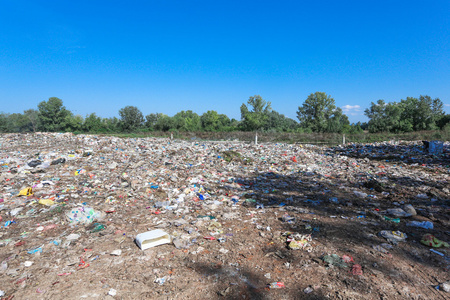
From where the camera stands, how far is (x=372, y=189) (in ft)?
14.6

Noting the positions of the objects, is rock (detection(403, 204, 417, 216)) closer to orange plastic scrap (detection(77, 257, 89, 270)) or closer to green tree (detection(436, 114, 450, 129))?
orange plastic scrap (detection(77, 257, 89, 270))

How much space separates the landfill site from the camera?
1.75 meters

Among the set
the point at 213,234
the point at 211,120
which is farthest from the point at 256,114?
the point at 213,234

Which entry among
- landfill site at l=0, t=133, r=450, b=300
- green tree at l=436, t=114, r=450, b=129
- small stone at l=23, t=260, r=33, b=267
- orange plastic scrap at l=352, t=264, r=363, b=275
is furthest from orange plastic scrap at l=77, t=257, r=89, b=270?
green tree at l=436, t=114, r=450, b=129

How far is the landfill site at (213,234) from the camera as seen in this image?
1745mm

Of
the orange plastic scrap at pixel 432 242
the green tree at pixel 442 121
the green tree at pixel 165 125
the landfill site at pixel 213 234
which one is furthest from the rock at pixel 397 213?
the green tree at pixel 442 121

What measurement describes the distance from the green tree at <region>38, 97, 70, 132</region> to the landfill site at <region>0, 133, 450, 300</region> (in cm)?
2666

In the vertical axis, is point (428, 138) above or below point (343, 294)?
above

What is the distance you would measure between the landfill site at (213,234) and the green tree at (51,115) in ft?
87.5

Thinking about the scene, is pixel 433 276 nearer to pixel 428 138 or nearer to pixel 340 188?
pixel 340 188

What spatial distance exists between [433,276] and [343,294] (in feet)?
2.95

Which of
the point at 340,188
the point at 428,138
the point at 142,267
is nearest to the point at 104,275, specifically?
the point at 142,267

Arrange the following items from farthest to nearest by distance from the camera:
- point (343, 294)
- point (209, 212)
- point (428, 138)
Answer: point (428, 138)
point (209, 212)
point (343, 294)

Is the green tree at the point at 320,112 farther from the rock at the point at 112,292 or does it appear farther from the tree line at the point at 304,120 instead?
the rock at the point at 112,292
